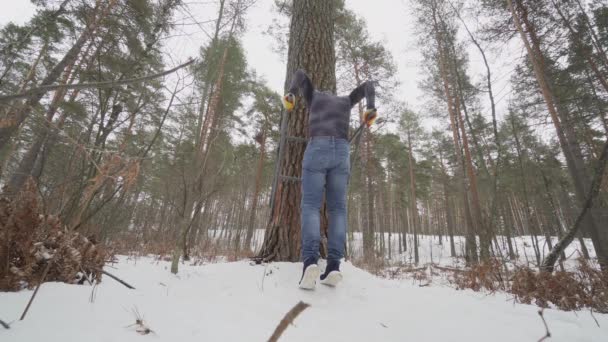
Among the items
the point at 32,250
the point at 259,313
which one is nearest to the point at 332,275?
the point at 259,313

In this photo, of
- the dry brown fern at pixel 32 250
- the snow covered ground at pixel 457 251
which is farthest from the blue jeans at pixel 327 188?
the snow covered ground at pixel 457 251

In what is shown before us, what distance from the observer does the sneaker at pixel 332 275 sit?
1939mm

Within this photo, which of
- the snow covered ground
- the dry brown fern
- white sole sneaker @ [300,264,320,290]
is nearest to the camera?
the dry brown fern

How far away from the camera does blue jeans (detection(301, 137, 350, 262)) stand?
2.09 m

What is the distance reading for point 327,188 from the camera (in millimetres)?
2346

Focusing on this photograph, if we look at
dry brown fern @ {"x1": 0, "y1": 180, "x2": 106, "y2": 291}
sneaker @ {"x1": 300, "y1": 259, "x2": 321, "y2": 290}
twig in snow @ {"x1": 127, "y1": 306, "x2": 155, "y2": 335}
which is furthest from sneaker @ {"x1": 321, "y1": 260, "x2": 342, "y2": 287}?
dry brown fern @ {"x1": 0, "y1": 180, "x2": 106, "y2": 291}

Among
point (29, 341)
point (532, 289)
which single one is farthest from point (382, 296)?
point (532, 289)

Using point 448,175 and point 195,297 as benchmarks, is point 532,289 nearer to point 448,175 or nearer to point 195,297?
point 195,297

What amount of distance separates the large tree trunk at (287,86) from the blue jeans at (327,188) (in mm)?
485

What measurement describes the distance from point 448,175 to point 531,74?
540 inches

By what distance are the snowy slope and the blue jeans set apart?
40 cm

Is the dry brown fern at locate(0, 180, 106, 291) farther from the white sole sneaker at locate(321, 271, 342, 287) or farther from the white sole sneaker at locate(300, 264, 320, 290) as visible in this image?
the white sole sneaker at locate(321, 271, 342, 287)

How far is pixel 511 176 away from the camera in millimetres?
13117

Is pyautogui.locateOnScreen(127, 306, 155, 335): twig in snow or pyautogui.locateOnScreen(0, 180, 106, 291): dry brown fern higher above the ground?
pyautogui.locateOnScreen(0, 180, 106, 291): dry brown fern
